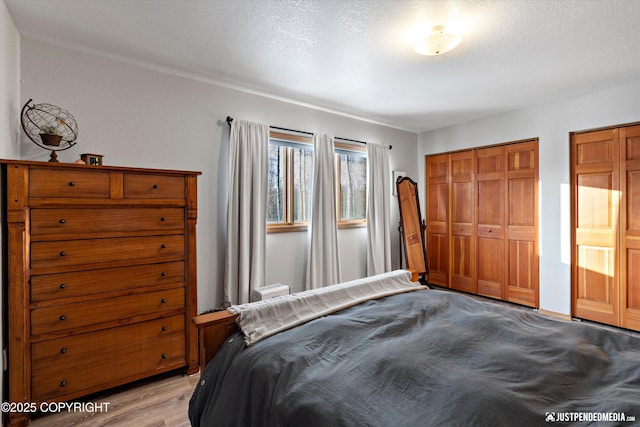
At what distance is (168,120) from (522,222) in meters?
4.18

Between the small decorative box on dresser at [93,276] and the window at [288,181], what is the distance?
1.17 m

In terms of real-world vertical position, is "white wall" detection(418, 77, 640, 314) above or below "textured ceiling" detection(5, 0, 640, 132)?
below

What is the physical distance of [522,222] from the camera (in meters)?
3.98

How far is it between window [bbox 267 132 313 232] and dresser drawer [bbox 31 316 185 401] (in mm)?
1469

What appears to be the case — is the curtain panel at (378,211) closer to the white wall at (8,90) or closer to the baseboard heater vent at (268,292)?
the baseboard heater vent at (268,292)

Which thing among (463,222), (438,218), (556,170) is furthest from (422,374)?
(438,218)

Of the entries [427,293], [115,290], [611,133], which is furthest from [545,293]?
[115,290]

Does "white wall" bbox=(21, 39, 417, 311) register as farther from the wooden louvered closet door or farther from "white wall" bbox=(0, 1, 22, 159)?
the wooden louvered closet door

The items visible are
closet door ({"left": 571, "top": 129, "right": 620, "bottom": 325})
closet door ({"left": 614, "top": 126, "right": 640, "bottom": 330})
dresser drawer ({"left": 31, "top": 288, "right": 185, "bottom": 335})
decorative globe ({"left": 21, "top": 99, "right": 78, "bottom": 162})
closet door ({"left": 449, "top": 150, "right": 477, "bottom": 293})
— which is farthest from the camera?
closet door ({"left": 449, "top": 150, "right": 477, "bottom": 293})

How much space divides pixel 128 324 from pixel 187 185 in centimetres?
107

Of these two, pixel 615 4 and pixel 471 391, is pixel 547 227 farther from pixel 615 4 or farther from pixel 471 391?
pixel 471 391

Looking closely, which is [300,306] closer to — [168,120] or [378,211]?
[168,120]

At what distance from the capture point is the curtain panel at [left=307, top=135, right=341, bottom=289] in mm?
3674

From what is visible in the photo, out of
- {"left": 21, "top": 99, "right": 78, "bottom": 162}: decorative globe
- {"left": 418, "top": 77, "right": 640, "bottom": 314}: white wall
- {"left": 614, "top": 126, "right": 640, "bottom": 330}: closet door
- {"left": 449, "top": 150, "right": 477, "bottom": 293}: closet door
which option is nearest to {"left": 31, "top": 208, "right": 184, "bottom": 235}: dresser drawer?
{"left": 21, "top": 99, "right": 78, "bottom": 162}: decorative globe
